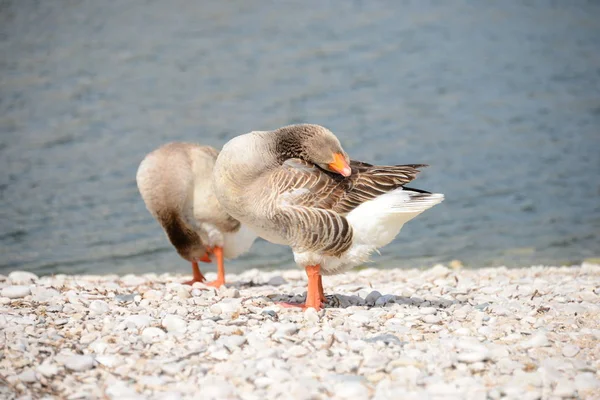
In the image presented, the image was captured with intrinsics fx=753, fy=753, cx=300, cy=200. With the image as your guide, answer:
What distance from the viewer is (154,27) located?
2367 centimetres

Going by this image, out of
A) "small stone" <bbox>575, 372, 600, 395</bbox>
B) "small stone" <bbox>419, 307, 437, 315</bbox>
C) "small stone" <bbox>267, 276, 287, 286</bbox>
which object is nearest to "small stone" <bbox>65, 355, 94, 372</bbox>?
"small stone" <bbox>419, 307, 437, 315</bbox>

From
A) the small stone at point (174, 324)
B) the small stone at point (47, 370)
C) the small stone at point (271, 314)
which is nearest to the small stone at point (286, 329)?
the small stone at point (271, 314)

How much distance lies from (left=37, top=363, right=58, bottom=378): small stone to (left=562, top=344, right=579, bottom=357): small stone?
3453mm

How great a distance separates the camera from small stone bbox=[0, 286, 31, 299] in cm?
662

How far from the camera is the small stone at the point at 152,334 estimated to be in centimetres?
536

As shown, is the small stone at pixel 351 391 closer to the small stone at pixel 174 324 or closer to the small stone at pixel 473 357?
the small stone at pixel 473 357

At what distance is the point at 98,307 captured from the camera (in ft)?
20.2

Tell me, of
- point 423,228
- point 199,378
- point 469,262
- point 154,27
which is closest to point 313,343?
point 199,378

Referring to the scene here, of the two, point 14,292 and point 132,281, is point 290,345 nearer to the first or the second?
point 14,292

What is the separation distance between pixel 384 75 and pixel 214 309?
599 inches

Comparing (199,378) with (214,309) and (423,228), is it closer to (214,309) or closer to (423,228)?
(214,309)

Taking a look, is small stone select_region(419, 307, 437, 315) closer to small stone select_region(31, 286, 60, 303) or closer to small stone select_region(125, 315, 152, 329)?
small stone select_region(125, 315, 152, 329)

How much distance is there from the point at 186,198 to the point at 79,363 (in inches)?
133

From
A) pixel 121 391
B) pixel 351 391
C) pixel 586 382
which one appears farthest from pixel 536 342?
pixel 121 391
